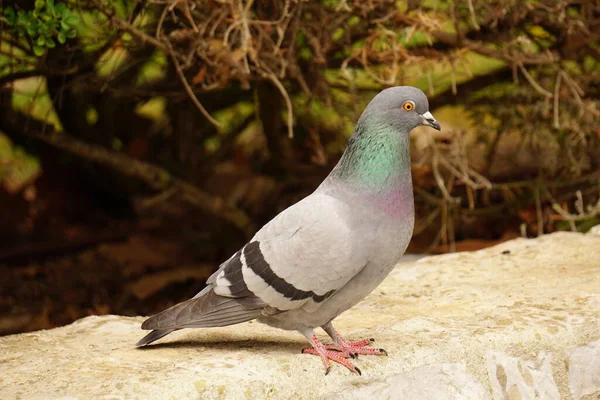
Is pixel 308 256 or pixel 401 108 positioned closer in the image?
pixel 308 256

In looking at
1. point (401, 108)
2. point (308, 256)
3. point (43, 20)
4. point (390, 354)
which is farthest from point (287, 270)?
point (43, 20)

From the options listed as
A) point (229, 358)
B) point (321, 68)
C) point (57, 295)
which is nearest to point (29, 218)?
point (57, 295)

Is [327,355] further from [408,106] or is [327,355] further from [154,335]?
[408,106]

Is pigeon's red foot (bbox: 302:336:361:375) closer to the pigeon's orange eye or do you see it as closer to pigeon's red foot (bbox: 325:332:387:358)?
pigeon's red foot (bbox: 325:332:387:358)

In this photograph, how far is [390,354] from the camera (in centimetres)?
284

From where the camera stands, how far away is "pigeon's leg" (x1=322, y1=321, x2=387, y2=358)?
2814mm

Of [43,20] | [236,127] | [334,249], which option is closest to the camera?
[334,249]

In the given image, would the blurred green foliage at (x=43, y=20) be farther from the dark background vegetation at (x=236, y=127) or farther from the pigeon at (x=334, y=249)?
the pigeon at (x=334, y=249)

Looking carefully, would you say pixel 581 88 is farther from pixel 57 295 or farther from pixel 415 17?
pixel 57 295

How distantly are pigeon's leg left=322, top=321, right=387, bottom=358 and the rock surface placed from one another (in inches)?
1.2

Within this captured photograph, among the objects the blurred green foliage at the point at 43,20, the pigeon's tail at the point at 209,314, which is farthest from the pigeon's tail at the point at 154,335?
the blurred green foliage at the point at 43,20

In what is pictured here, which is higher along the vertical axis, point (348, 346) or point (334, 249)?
point (334, 249)

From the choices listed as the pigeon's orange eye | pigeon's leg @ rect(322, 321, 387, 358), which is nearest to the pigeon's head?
the pigeon's orange eye

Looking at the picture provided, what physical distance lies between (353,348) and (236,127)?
3065mm
